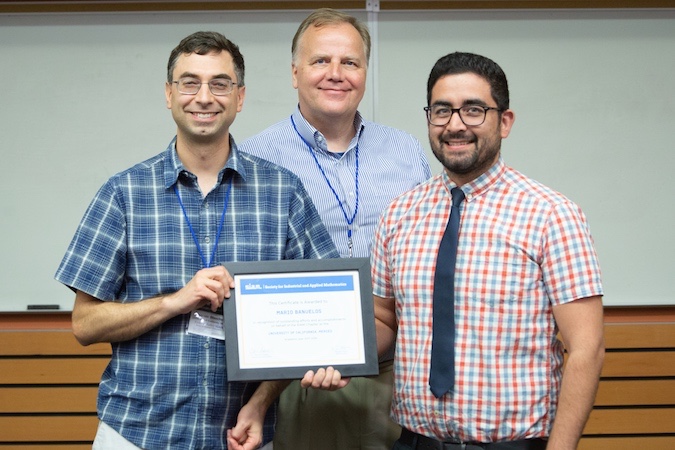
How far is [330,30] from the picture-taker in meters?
2.62

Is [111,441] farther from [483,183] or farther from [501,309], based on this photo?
[483,183]

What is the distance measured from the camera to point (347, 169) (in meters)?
2.66

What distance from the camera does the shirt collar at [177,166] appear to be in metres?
2.17

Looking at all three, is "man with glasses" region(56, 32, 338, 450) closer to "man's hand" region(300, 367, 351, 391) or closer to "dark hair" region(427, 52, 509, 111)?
"man's hand" region(300, 367, 351, 391)

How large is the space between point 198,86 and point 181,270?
0.50m

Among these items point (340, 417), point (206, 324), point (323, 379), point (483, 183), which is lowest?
point (340, 417)

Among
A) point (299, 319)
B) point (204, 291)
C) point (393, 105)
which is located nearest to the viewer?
point (204, 291)

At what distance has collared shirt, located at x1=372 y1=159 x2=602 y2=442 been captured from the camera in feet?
6.57

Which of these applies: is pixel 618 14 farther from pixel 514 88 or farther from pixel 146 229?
pixel 146 229

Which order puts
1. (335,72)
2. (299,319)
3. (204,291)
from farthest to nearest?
1. (335,72)
2. (299,319)
3. (204,291)

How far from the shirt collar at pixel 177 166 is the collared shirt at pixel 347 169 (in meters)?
0.39

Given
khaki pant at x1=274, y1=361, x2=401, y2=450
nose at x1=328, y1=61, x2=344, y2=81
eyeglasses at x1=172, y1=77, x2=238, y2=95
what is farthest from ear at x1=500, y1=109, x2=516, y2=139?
khaki pant at x1=274, y1=361, x2=401, y2=450

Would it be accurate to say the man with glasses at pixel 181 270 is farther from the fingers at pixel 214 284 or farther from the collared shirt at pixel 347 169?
the collared shirt at pixel 347 169

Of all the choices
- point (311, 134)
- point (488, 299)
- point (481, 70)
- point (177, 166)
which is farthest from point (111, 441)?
point (481, 70)
